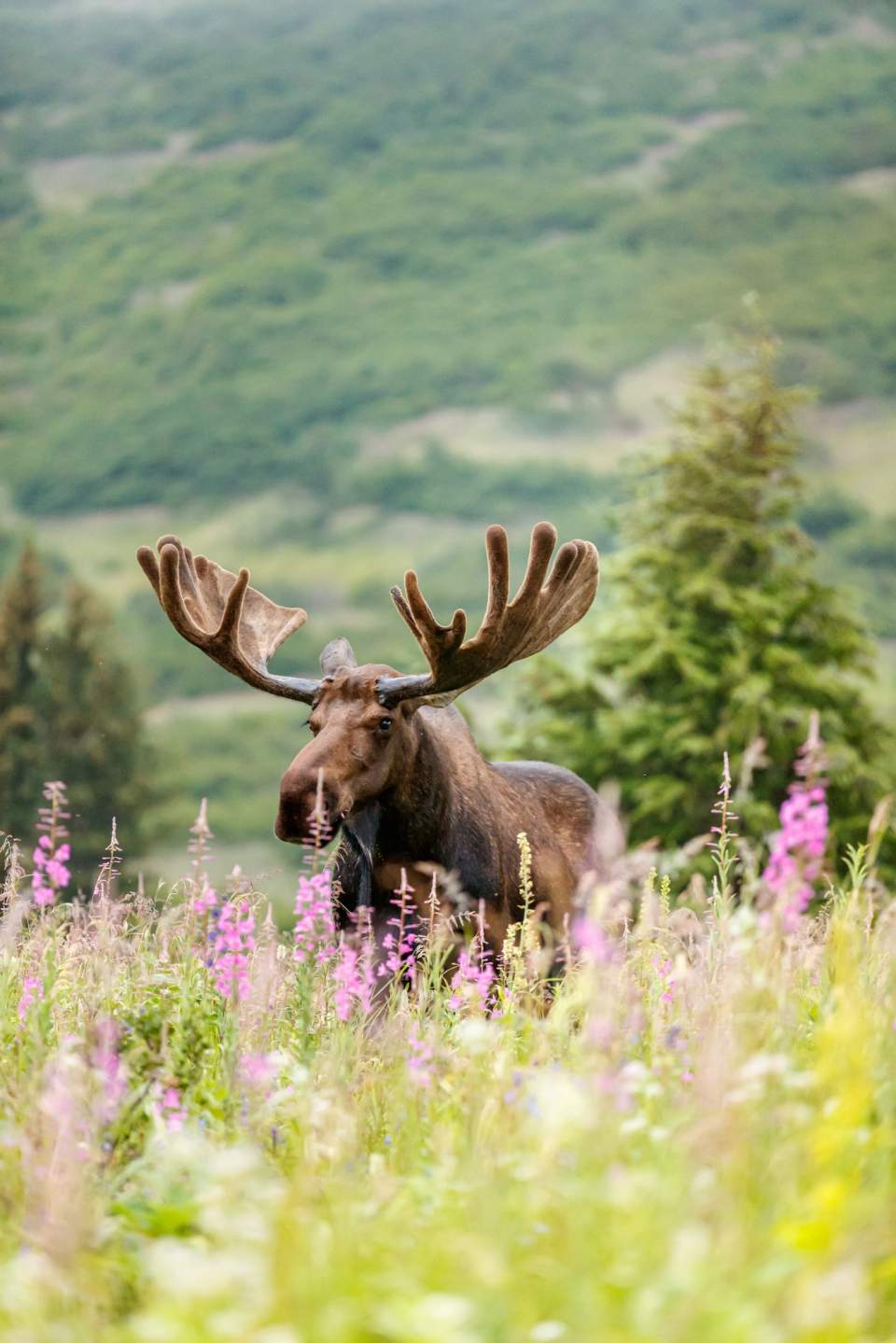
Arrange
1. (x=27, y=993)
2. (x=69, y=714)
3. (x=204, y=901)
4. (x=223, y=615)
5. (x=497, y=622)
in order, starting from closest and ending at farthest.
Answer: (x=204, y=901) → (x=27, y=993) → (x=497, y=622) → (x=223, y=615) → (x=69, y=714)

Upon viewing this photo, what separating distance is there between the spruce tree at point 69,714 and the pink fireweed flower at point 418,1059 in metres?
42.3

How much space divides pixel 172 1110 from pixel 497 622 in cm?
375

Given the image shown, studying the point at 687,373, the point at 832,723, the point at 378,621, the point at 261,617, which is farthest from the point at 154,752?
the point at 378,621

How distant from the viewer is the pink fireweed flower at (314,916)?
4.73m

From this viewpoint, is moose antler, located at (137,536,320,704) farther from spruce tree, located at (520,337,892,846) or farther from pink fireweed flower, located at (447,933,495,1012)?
spruce tree, located at (520,337,892,846)

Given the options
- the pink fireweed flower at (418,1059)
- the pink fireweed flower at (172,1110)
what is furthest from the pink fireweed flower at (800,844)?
the pink fireweed flower at (172,1110)

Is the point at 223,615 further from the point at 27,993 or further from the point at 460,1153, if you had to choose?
the point at 460,1153

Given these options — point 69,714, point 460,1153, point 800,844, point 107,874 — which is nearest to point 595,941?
point 800,844

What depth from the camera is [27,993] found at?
5.65 metres

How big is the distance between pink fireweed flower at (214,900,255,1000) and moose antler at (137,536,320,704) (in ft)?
8.49

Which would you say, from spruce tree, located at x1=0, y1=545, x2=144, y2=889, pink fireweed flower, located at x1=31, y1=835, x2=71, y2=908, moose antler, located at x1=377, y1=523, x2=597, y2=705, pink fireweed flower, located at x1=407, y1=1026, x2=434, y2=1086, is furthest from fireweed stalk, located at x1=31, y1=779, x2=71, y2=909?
spruce tree, located at x1=0, y1=545, x2=144, y2=889

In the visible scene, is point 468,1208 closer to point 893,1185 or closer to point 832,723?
point 893,1185

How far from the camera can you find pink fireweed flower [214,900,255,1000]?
15.3ft

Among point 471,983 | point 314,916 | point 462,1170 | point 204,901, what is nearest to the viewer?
point 462,1170
